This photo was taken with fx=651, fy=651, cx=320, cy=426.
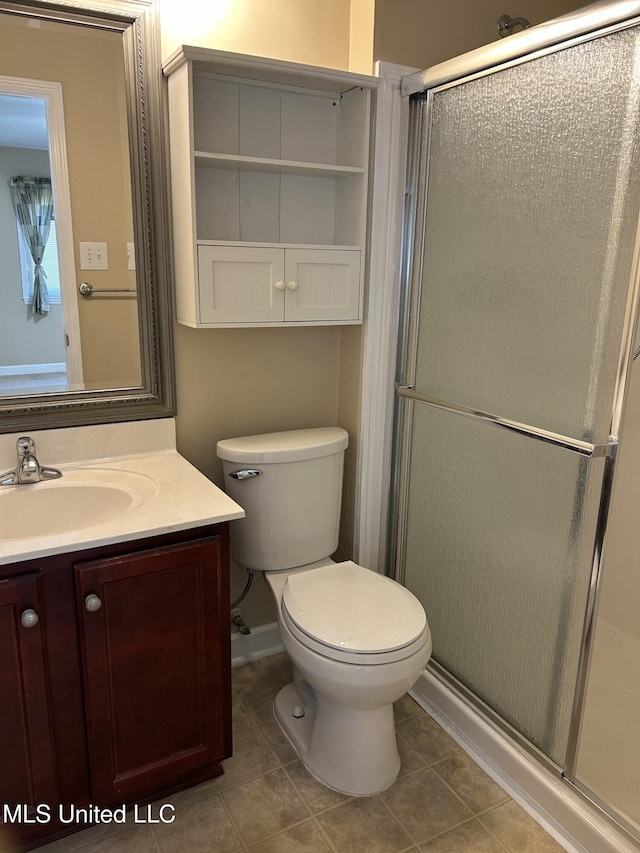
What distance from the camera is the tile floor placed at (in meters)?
1.61

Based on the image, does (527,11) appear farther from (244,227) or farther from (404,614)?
(404,614)

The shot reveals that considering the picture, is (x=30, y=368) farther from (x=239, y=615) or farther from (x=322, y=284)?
(x=239, y=615)

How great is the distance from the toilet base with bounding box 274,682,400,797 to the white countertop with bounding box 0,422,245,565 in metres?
0.68

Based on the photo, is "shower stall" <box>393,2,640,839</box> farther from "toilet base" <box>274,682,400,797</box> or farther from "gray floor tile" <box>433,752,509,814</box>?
"toilet base" <box>274,682,400,797</box>

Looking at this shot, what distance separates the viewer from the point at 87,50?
1.64 m

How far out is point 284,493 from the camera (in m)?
1.95

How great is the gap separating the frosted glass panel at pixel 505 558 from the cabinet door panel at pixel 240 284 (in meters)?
0.58

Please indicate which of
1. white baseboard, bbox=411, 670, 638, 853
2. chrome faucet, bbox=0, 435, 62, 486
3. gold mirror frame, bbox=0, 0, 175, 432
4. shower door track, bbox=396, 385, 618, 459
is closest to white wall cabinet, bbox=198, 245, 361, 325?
gold mirror frame, bbox=0, 0, 175, 432

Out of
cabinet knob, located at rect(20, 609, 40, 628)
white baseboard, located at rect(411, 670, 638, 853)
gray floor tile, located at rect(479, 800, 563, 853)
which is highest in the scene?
cabinet knob, located at rect(20, 609, 40, 628)

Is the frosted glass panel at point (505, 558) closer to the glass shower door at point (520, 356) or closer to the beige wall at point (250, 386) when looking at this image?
the glass shower door at point (520, 356)

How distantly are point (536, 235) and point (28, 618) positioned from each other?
145 cm

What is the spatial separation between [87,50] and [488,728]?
2125 millimetres

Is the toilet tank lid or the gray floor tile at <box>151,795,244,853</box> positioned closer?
the gray floor tile at <box>151,795,244,853</box>

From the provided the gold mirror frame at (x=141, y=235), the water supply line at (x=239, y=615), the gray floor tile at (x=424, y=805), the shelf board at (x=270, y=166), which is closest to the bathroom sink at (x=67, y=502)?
the gold mirror frame at (x=141, y=235)
